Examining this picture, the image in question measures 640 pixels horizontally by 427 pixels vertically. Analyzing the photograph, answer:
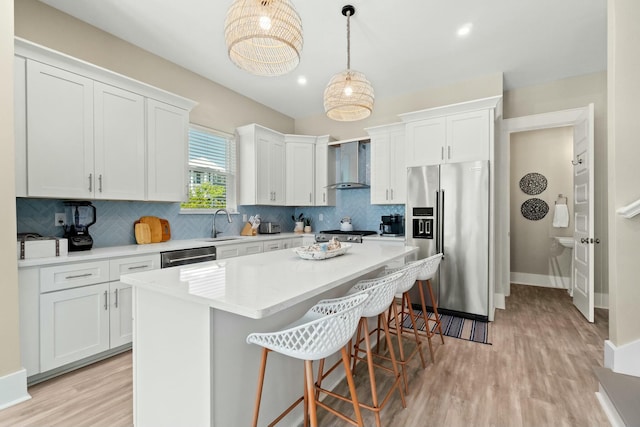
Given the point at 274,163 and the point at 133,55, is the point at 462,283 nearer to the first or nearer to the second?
the point at 274,163

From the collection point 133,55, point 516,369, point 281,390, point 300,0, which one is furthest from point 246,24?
point 516,369

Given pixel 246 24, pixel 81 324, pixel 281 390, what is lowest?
Result: pixel 281 390

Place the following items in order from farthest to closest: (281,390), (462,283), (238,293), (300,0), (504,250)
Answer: (504,250) < (462,283) < (300,0) < (281,390) < (238,293)

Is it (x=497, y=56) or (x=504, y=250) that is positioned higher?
(x=497, y=56)

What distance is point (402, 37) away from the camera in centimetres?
301

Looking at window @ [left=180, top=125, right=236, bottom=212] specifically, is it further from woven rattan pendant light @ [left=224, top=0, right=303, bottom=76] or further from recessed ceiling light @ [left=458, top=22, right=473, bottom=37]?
recessed ceiling light @ [left=458, top=22, right=473, bottom=37]

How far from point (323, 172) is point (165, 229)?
103 inches

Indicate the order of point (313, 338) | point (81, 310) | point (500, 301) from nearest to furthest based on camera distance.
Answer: point (313, 338), point (81, 310), point (500, 301)

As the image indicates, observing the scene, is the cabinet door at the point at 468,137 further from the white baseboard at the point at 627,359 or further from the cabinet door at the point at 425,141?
the white baseboard at the point at 627,359

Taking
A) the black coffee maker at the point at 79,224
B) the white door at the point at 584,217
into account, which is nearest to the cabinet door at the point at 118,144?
the black coffee maker at the point at 79,224

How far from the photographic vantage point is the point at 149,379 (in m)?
1.50

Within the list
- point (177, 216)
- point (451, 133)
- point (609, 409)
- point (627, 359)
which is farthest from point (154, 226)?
point (627, 359)

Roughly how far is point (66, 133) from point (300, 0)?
88.7 inches

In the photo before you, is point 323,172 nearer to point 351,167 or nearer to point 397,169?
point 351,167
